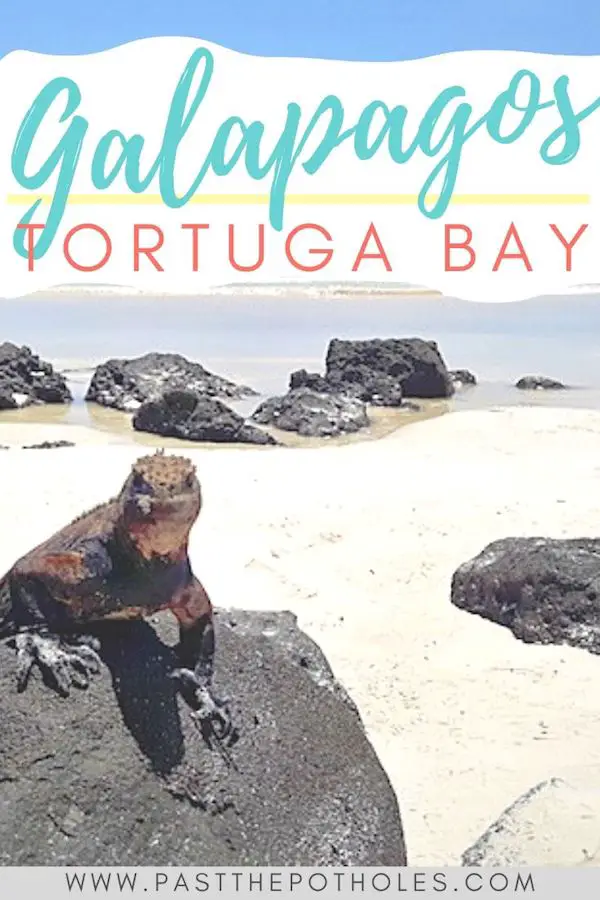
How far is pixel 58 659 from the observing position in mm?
3193

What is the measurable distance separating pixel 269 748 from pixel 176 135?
10.2 ft

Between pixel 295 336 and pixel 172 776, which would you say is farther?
pixel 295 336

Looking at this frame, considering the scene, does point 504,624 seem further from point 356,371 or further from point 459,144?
point 356,371

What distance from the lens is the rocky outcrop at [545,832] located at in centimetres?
370

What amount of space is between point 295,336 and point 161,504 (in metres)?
20.6

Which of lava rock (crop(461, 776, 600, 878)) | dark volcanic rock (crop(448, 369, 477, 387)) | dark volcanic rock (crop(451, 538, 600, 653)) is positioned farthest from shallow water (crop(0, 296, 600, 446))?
lava rock (crop(461, 776, 600, 878))

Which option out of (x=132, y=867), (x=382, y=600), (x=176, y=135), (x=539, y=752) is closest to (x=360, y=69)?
(x=176, y=135)

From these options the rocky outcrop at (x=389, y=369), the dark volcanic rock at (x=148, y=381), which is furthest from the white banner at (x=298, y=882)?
the rocky outcrop at (x=389, y=369)

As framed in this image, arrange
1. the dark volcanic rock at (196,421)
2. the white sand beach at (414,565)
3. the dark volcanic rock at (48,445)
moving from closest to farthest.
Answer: the white sand beach at (414,565)
the dark volcanic rock at (48,445)
the dark volcanic rock at (196,421)

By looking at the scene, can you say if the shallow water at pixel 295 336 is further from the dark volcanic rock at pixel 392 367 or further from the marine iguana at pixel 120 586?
the marine iguana at pixel 120 586

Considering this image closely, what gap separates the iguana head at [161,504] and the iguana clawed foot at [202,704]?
413 millimetres

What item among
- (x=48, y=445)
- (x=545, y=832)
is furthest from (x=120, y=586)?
(x=48, y=445)

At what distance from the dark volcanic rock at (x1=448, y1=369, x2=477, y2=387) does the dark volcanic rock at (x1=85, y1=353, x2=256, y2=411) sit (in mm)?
3114

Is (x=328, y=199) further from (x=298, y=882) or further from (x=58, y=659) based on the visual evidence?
(x=298, y=882)
